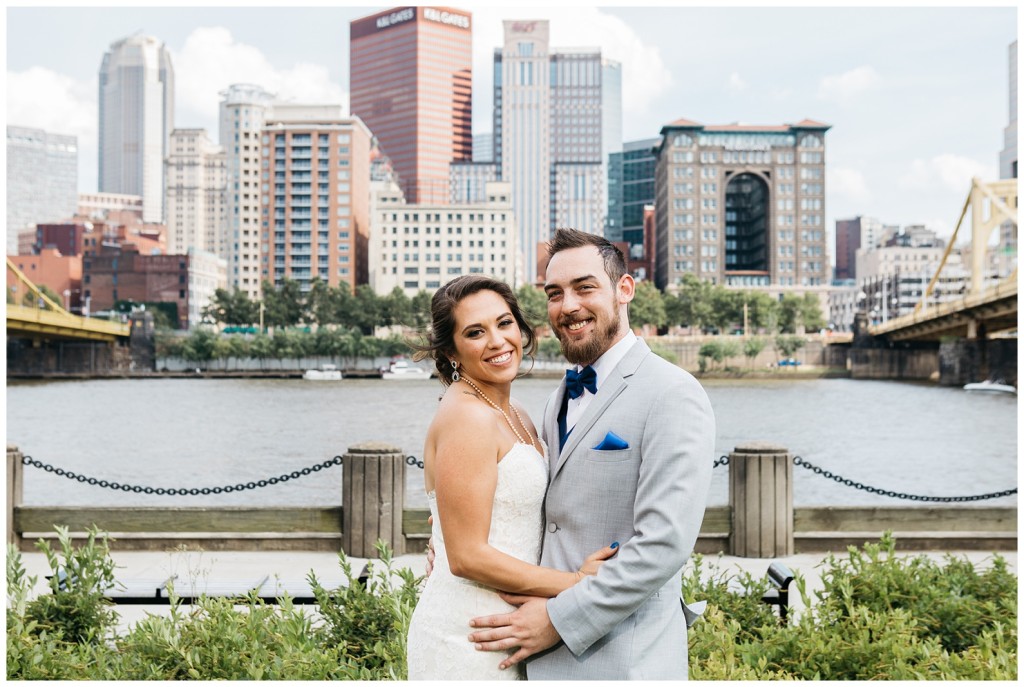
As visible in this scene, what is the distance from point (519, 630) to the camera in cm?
281

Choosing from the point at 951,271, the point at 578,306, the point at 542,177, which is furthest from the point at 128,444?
the point at 542,177

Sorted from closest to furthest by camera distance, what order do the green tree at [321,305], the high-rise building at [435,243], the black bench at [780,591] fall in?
the black bench at [780,591], the green tree at [321,305], the high-rise building at [435,243]

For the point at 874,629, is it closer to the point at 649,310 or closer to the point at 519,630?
the point at 519,630

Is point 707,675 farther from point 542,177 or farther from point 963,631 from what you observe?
point 542,177

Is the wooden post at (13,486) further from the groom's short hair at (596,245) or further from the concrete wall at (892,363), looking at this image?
the concrete wall at (892,363)

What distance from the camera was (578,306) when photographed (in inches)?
115

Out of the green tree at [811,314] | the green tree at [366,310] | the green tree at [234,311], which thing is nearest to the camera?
the green tree at [366,310]

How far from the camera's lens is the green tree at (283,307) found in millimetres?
108562

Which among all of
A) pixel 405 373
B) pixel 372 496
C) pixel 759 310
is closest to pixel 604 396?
pixel 372 496

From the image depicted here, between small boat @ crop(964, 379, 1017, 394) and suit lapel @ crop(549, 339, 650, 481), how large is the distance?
221 feet

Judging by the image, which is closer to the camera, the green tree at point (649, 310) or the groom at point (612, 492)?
the groom at point (612, 492)

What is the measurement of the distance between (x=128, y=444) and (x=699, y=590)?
30.0 metres

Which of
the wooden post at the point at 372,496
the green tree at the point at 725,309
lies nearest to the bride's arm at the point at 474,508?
the wooden post at the point at 372,496

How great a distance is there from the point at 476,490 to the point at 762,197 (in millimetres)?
134334
